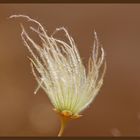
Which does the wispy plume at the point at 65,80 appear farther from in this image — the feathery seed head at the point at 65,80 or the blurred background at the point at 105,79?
the blurred background at the point at 105,79

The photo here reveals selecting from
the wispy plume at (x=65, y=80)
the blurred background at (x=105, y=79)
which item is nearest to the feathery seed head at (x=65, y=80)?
the wispy plume at (x=65, y=80)

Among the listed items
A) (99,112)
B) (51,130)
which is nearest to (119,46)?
(99,112)

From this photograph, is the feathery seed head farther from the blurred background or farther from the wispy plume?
the blurred background

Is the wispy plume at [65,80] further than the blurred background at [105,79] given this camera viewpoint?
No

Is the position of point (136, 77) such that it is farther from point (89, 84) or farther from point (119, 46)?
point (89, 84)

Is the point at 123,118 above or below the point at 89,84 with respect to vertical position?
below

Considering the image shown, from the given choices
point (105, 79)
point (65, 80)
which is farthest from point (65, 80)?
point (105, 79)

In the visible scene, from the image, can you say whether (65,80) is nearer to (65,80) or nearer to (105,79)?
(65,80)

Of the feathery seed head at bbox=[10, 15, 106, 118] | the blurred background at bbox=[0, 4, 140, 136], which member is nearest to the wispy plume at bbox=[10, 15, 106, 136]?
the feathery seed head at bbox=[10, 15, 106, 118]
